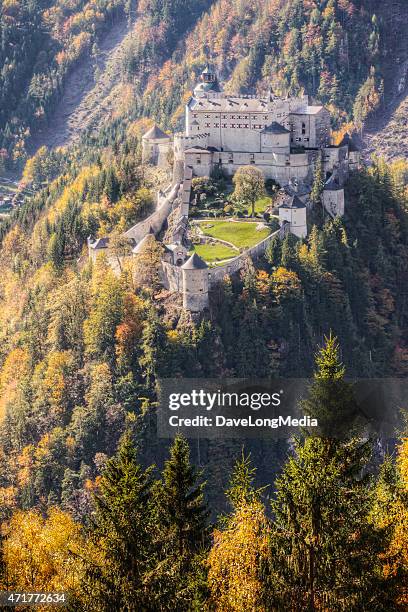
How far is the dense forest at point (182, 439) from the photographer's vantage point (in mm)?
42656

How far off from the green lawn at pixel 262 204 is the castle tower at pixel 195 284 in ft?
43.0

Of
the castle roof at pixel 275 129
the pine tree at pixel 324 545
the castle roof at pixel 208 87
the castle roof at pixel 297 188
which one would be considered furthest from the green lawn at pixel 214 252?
the pine tree at pixel 324 545

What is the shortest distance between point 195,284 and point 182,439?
4615 cm

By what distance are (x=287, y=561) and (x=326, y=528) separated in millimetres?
1746

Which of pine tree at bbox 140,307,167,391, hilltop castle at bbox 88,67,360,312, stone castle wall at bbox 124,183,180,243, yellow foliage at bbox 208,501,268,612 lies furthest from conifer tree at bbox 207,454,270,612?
stone castle wall at bbox 124,183,180,243

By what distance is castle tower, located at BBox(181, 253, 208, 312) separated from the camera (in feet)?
318

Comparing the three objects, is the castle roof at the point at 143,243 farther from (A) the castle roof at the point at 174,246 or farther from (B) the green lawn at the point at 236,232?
(B) the green lawn at the point at 236,232

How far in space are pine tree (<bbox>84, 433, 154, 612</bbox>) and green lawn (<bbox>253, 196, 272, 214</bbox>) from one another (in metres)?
66.7

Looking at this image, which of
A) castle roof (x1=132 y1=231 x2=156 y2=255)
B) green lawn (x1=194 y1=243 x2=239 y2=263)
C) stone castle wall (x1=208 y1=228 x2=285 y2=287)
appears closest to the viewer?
stone castle wall (x1=208 y1=228 x2=285 y2=287)

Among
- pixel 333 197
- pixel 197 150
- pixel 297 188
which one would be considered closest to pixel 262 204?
pixel 297 188

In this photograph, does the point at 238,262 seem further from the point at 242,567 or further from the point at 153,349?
the point at 242,567

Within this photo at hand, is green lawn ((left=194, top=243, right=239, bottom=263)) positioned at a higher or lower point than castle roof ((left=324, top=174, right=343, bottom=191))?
lower

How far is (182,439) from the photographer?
52.2 meters

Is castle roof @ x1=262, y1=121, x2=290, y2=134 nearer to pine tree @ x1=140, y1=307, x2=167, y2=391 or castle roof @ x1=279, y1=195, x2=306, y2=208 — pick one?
castle roof @ x1=279, y1=195, x2=306, y2=208
